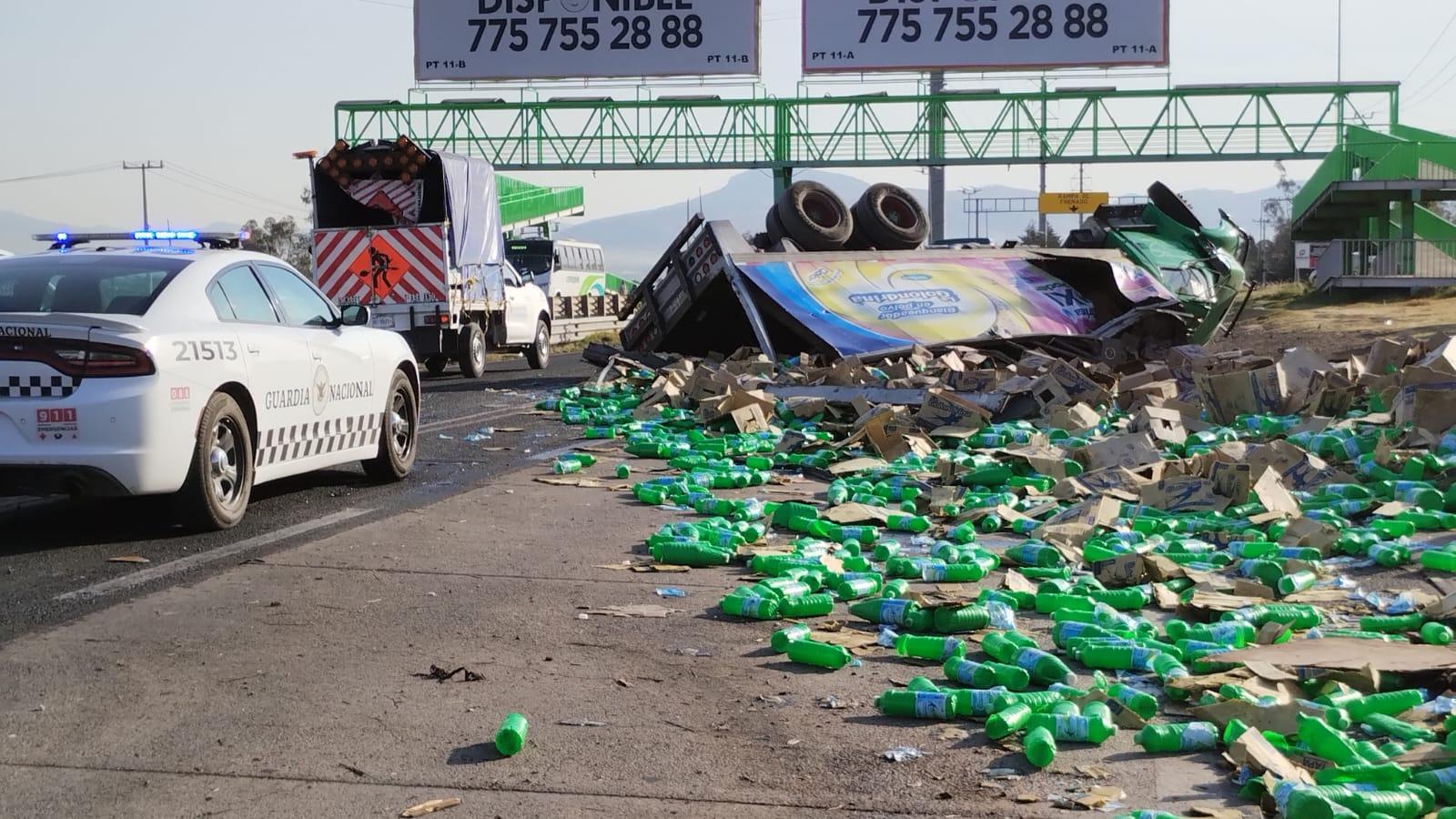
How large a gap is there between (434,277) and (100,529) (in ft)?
42.5

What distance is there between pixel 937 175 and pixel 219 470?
4098 cm

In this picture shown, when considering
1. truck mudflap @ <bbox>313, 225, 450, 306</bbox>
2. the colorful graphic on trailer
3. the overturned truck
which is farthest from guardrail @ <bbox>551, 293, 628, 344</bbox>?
the colorful graphic on trailer

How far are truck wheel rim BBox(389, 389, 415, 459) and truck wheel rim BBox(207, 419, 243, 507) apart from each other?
2.06 meters

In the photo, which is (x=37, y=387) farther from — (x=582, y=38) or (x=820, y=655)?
(x=582, y=38)

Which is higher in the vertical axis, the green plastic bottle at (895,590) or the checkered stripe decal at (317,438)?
the checkered stripe decal at (317,438)

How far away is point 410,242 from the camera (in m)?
20.6

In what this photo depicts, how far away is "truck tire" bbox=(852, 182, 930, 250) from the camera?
65.3ft

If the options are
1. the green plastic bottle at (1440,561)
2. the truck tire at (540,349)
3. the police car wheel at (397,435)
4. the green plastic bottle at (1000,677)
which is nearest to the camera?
the green plastic bottle at (1000,677)

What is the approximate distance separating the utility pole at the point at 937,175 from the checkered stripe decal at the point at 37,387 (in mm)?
34702

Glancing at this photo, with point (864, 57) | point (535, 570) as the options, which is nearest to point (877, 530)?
point (535, 570)

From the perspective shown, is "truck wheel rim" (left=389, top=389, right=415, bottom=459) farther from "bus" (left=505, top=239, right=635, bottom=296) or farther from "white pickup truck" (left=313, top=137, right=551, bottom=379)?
"bus" (left=505, top=239, right=635, bottom=296)

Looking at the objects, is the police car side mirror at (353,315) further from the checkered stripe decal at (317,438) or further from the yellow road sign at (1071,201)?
the yellow road sign at (1071,201)

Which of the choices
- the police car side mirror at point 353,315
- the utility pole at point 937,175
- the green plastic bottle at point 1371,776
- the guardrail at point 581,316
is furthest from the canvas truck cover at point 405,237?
the utility pole at point 937,175

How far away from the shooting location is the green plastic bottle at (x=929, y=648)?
542 cm
